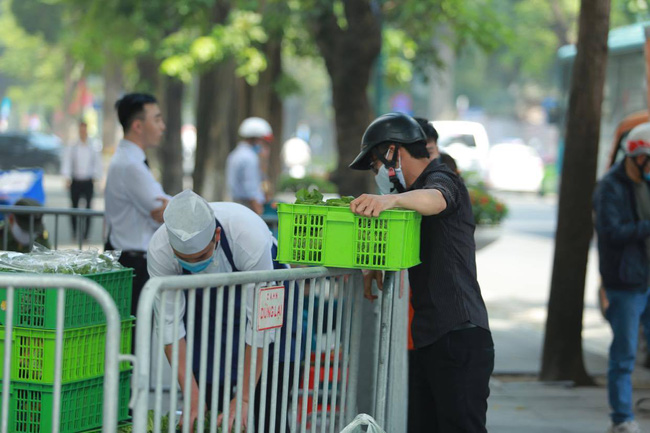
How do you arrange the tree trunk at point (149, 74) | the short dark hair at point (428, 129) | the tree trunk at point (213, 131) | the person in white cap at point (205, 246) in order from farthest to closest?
the tree trunk at point (149, 74), the tree trunk at point (213, 131), the short dark hair at point (428, 129), the person in white cap at point (205, 246)

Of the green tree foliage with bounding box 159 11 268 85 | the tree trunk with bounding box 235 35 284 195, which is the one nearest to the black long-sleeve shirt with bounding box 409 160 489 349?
the green tree foliage with bounding box 159 11 268 85

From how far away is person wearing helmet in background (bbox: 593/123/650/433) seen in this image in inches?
269

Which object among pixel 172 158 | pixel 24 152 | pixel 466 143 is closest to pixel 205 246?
pixel 172 158

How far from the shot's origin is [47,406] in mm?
4234

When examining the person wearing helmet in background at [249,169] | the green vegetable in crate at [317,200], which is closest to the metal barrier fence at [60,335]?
the green vegetable in crate at [317,200]

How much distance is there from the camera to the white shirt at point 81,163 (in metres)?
19.6

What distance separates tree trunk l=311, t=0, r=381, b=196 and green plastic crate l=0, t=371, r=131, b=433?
29.3ft

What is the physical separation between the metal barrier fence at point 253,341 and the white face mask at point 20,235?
3175 mm

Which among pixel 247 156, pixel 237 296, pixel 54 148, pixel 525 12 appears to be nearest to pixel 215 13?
pixel 247 156

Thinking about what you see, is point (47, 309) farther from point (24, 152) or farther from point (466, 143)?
point (24, 152)

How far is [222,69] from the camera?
68.0ft

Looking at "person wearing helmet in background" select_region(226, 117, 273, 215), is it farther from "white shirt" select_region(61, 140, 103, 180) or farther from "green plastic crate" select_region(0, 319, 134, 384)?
"green plastic crate" select_region(0, 319, 134, 384)

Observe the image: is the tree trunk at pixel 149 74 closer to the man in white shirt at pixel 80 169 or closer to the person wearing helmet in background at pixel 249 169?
the man in white shirt at pixel 80 169

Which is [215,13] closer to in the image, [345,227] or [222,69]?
[222,69]
